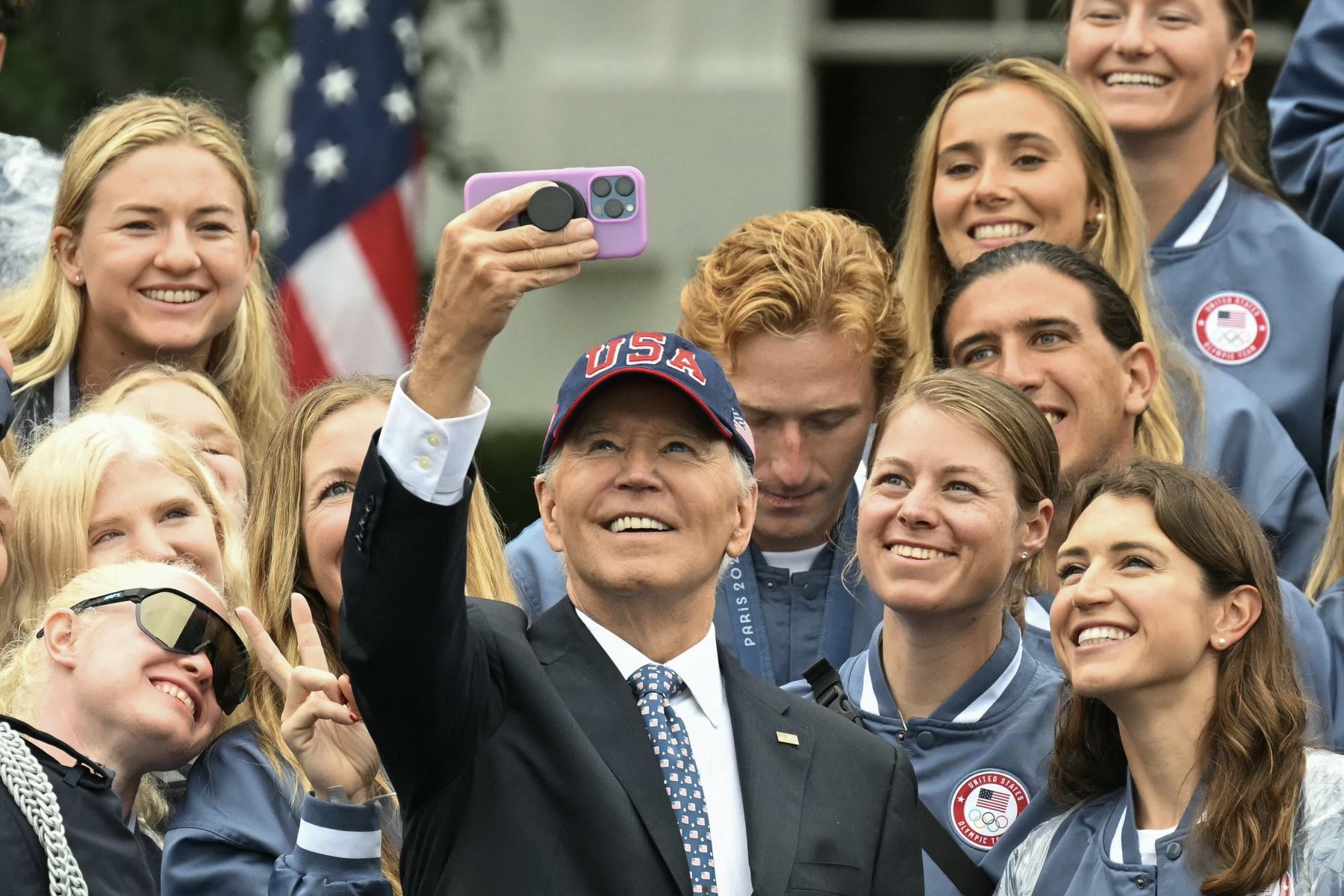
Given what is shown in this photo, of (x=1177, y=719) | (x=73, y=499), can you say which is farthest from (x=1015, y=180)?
(x=73, y=499)

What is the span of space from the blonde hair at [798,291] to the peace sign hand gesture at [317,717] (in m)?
1.42

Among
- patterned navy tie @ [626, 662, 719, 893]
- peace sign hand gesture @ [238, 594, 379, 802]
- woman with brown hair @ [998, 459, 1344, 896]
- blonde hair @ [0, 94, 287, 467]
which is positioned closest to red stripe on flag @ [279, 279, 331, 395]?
blonde hair @ [0, 94, 287, 467]

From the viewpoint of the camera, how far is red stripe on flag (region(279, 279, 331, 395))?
27.1 feet

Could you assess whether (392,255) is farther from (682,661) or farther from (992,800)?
(682,661)

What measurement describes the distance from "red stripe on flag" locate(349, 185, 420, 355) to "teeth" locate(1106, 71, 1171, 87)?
2.95 m

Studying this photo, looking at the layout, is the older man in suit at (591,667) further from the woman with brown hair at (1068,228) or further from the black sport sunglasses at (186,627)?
the woman with brown hair at (1068,228)

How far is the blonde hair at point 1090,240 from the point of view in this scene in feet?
18.8

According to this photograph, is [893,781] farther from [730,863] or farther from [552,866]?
[552,866]

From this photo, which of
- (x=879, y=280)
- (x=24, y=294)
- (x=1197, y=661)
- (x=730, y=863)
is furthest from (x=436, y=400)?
(x=24, y=294)

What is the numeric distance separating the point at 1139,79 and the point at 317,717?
3.34 m

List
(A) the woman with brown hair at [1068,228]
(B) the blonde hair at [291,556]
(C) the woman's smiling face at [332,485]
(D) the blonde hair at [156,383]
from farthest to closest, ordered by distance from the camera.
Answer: (A) the woman with brown hair at [1068,228]
(D) the blonde hair at [156,383]
(C) the woman's smiling face at [332,485]
(B) the blonde hair at [291,556]

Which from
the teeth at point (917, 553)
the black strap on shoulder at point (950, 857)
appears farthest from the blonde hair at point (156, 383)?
the black strap on shoulder at point (950, 857)

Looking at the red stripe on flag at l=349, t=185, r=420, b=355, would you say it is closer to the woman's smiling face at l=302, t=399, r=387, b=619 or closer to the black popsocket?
the woman's smiling face at l=302, t=399, r=387, b=619

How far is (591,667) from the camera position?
4055 mm
